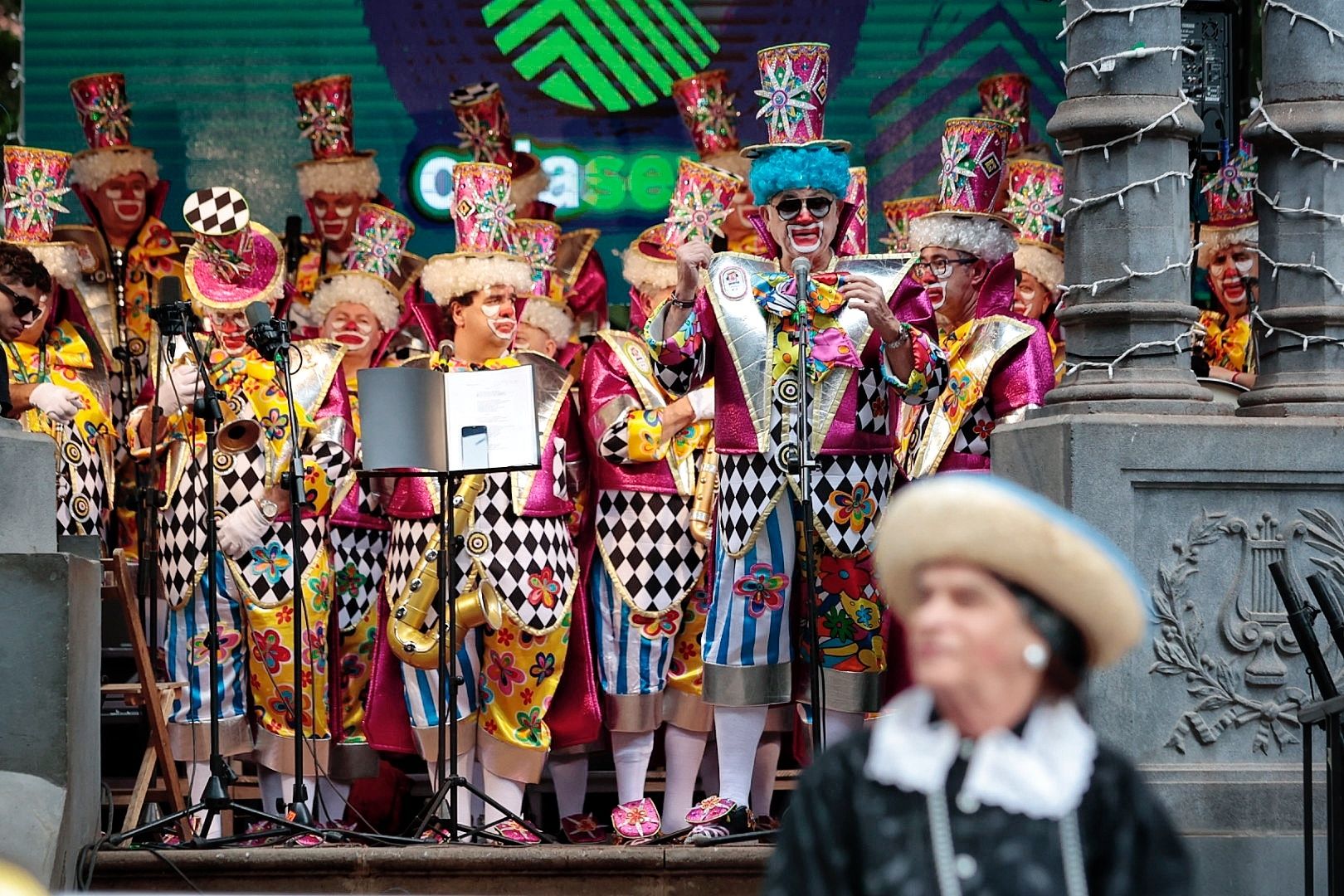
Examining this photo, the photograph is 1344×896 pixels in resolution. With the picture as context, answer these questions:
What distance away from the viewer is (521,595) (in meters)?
6.74

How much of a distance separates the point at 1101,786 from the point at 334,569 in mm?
5230

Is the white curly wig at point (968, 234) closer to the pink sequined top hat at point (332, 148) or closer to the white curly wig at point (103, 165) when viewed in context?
the pink sequined top hat at point (332, 148)

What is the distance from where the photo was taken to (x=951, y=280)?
6867mm

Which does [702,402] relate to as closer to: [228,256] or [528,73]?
[228,256]

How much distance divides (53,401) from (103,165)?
2025 mm

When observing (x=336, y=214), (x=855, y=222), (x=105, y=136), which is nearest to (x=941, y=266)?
(x=855, y=222)

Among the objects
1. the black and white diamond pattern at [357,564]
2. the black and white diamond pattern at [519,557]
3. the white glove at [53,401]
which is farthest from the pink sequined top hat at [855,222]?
the white glove at [53,401]

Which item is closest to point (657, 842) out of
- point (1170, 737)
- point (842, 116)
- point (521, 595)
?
point (521, 595)

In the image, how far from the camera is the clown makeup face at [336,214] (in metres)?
8.95

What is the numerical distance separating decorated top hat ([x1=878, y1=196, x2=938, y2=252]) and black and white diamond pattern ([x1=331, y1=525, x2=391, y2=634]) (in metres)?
2.31

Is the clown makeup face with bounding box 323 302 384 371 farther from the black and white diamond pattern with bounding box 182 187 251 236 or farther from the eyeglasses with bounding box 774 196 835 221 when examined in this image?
the eyeglasses with bounding box 774 196 835 221

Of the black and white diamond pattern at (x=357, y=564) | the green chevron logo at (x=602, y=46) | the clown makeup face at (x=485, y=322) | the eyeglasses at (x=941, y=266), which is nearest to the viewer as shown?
the eyeglasses at (x=941, y=266)

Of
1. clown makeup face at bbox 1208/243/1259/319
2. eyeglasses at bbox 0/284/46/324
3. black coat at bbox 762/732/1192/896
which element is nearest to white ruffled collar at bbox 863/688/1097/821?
black coat at bbox 762/732/1192/896

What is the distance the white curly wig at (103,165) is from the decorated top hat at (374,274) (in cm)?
107
